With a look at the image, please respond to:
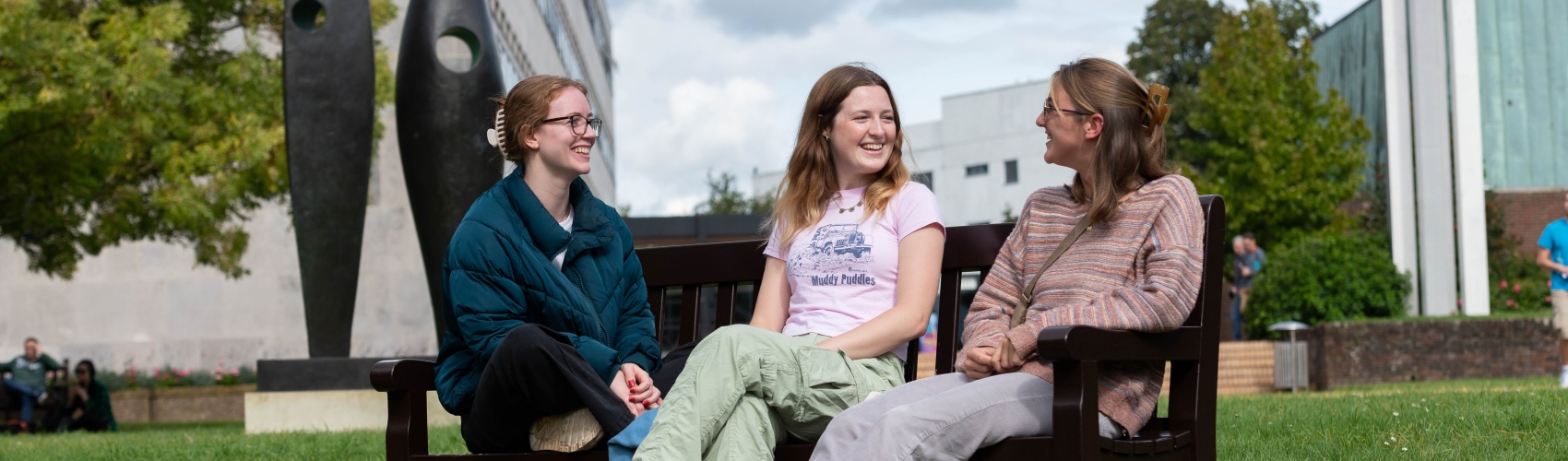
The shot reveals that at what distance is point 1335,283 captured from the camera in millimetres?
17016

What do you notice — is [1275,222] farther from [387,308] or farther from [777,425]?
[777,425]

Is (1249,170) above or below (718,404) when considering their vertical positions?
above

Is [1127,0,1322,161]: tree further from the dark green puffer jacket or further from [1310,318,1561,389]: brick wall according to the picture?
A: the dark green puffer jacket

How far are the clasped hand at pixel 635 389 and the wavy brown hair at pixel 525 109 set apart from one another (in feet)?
2.42

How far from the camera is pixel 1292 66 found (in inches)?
1203

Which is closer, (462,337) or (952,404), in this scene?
(952,404)

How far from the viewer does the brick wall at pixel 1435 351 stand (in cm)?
1599

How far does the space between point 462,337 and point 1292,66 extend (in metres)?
28.9

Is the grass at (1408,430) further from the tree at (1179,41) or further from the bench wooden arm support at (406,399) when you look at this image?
the tree at (1179,41)

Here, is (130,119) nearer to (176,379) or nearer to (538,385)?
(176,379)

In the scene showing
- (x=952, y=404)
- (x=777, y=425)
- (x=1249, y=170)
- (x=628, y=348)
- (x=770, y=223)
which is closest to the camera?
(x=952, y=404)

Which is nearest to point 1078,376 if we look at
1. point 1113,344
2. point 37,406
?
point 1113,344

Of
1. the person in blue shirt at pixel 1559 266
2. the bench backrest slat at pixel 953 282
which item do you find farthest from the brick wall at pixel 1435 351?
the bench backrest slat at pixel 953 282

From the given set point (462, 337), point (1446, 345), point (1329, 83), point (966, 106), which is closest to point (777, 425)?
point (462, 337)
